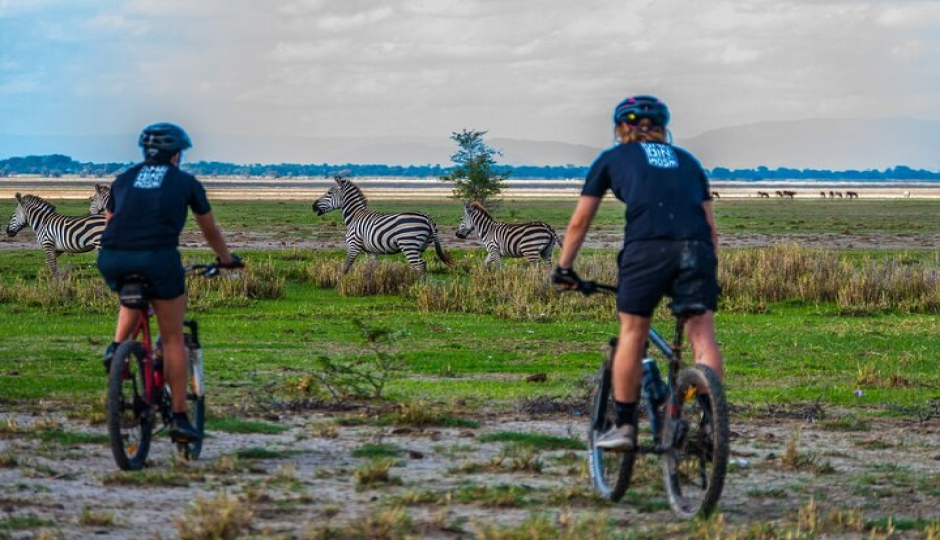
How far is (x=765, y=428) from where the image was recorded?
9.79 metres

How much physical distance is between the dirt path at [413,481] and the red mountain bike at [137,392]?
0.46 ft

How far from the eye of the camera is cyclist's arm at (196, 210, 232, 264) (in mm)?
7848

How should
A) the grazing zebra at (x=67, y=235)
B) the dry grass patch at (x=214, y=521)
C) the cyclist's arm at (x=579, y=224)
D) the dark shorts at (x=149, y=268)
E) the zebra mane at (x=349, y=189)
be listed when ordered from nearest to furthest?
the dry grass patch at (x=214, y=521)
the cyclist's arm at (x=579, y=224)
the dark shorts at (x=149, y=268)
the grazing zebra at (x=67, y=235)
the zebra mane at (x=349, y=189)

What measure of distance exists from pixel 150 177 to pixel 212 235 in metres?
0.53

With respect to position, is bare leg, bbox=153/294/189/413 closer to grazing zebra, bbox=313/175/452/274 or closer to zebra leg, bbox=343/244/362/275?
zebra leg, bbox=343/244/362/275

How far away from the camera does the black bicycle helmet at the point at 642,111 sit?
22.7 ft

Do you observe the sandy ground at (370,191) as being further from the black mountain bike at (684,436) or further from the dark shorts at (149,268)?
the black mountain bike at (684,436)

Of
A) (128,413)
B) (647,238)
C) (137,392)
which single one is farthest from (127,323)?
(647,238)

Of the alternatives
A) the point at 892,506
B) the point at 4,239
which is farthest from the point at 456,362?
the point at 4,239

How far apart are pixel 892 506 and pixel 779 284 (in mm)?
14207

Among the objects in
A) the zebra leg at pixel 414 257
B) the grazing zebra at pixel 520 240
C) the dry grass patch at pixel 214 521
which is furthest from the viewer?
the grazing zebra at pixel 520 240

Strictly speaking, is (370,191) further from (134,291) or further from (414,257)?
(134,291)

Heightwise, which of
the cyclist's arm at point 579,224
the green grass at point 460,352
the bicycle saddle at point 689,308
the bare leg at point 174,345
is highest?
the cyclist's arm at point 579,224

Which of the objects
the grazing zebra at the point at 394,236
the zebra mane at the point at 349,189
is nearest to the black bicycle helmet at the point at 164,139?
the grazing zebra at the point at 394,236
